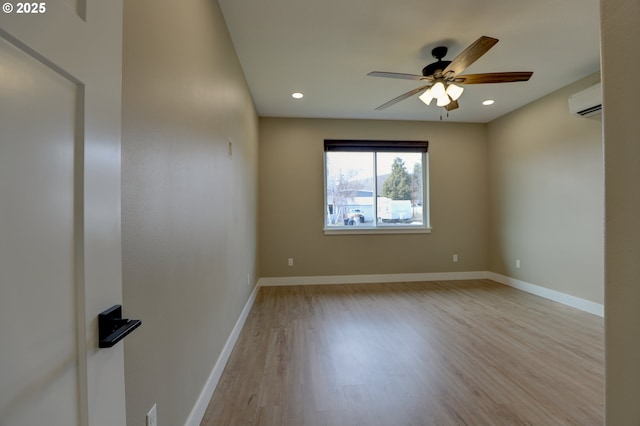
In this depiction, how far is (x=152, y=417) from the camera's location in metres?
1.07

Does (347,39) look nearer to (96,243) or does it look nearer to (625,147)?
(625,147)

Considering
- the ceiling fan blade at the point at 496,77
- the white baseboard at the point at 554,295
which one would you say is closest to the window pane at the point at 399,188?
the white baseboard at the point at 554,295

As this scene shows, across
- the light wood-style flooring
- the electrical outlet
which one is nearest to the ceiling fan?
the light wood-style flooring

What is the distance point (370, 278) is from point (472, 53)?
11.4 feet

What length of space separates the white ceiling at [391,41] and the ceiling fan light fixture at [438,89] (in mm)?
368

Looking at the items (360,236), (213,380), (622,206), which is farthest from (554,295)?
(213,380)

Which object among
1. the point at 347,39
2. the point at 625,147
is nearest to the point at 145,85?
the point at 625,147

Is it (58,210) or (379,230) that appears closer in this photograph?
(58,210)

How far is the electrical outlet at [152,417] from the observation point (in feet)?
3.45

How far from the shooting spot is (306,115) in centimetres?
447

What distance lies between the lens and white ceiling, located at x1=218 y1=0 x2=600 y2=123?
6.89 ft

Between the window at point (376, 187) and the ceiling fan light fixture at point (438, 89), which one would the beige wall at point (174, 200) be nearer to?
the ceiling fan light fixture at point (438, 89)

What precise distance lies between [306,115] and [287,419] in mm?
3982

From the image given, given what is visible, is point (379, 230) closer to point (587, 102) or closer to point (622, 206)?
point (587, 102)
